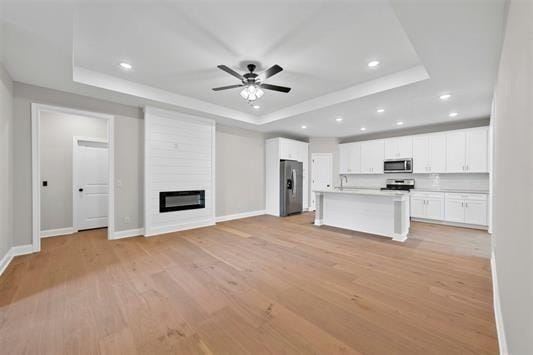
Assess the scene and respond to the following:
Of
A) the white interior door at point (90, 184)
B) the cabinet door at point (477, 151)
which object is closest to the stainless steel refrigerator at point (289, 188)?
the cabinet door at point (477, 151)

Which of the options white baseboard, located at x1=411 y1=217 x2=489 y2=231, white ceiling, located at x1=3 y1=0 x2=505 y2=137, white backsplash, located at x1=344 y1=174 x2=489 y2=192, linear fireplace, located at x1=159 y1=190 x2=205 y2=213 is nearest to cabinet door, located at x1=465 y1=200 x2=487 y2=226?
white baseboard, located at x1=411 y1=217 x2=489 y2=231

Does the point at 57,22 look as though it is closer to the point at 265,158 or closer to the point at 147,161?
the point at 147,161

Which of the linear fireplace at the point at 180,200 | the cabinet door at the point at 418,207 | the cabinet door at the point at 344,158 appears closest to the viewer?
the linear fireplace at the point at 180,200

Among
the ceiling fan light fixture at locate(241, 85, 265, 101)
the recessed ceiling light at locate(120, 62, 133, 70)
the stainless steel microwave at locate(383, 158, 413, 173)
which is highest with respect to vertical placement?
the recessed ceiling light at locate(120, 62, 133, 70)

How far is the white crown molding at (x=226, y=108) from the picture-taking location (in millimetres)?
3170

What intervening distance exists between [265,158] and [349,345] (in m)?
5.65

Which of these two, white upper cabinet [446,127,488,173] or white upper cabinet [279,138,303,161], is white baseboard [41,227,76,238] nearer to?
white upper cabinet [279,138,303,161]

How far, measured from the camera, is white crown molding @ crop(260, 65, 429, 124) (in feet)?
10.1

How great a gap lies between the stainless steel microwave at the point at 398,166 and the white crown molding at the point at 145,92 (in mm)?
4651

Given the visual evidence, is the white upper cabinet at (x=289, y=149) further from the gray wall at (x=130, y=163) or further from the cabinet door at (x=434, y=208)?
the cabinet door at (x=434, y=208)

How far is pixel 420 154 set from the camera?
19.0 feet

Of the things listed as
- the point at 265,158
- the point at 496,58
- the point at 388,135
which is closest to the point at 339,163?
the point at 388,135

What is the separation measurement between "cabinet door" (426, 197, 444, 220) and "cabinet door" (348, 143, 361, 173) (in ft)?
6.95

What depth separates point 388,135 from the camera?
6617 mm
